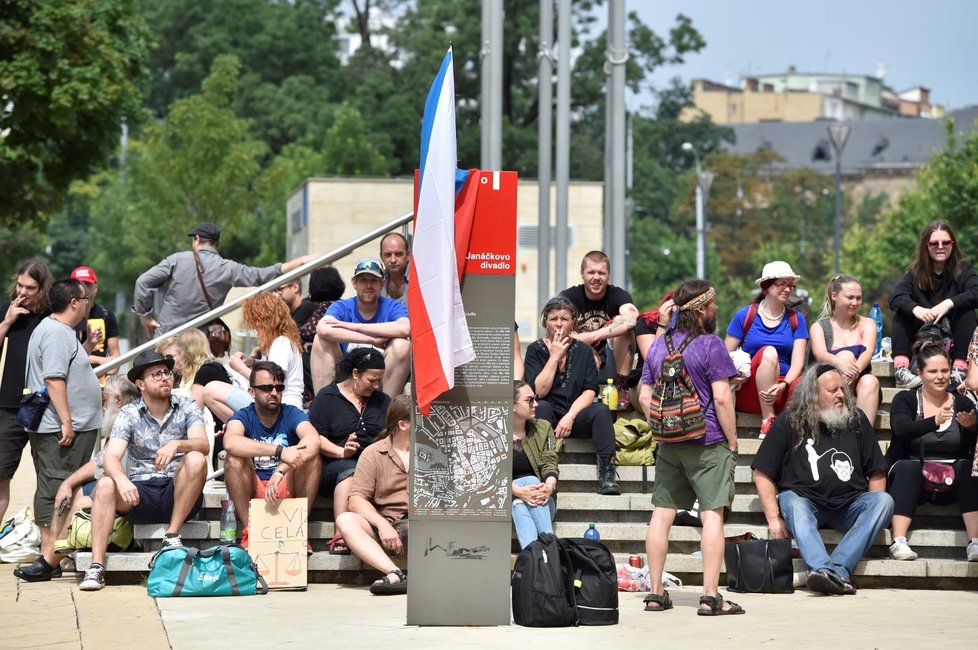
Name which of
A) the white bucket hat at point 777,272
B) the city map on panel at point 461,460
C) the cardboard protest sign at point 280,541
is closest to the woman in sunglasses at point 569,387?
the white bucket hat at point 777,272

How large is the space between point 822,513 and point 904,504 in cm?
62

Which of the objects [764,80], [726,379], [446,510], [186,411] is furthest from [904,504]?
[764,80]

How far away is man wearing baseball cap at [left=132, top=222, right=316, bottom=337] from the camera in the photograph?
1237cm

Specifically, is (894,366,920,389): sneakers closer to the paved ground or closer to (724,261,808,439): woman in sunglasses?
(724,261,808,439): woman in sunglasses

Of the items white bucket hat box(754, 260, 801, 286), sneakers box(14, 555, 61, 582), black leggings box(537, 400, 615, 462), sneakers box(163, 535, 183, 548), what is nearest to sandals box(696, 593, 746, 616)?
black leggings box(537, 400, 615, 462)

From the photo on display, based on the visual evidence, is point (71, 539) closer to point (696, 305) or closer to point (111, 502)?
point (111, 502)


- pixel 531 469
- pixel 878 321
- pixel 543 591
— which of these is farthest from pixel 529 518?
pixel 878 321

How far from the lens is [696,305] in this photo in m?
9.30

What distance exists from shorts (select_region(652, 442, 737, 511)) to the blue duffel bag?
8.73ft

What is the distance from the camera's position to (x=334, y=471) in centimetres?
1067

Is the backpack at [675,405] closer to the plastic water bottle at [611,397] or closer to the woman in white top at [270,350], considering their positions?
the plastic water bottle at [611,397]

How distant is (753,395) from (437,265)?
3999 mm

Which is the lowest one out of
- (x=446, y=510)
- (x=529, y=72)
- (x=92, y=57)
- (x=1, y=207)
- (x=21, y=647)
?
(x=21, y=647)

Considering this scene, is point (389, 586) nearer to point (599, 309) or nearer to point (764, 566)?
point (764, 566)
